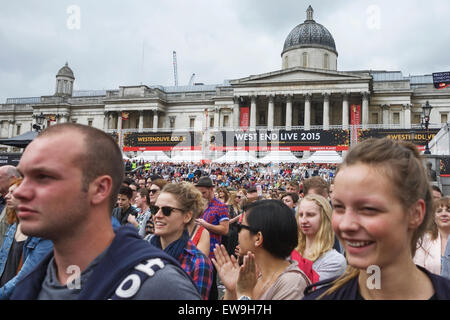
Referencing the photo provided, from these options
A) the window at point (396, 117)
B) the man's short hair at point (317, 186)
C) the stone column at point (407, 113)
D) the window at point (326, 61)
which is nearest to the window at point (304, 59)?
the window at point (326, 61)

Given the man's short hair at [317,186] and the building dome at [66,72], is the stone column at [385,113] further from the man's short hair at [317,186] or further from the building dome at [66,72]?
the building dome at [66,72]

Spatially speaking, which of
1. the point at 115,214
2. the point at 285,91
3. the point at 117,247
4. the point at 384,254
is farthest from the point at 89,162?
the point at 285,91

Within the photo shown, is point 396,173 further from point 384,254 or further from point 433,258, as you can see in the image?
point 433,258

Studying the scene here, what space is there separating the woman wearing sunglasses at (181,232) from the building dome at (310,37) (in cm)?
5222

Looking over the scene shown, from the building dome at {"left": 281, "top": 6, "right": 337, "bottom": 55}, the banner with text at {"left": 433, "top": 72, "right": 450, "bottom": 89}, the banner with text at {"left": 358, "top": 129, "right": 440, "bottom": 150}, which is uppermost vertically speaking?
the building dome at {"left": 281, "top": 6, "right": 337, "bottom": 55}

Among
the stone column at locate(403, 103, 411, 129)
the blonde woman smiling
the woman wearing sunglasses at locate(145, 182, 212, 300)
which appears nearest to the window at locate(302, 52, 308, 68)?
the stone column at locate(403, 103, 411, 129)

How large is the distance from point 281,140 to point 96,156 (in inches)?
1368

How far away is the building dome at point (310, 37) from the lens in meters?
52.0

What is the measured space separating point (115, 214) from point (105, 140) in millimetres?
4596

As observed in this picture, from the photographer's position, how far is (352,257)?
1.70m

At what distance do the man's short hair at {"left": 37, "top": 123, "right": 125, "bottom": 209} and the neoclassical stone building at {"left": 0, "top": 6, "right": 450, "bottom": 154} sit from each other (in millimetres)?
39045

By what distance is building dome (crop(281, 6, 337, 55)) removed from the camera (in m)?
52.0

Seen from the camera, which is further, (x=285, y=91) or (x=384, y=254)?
(x=285, y=91)

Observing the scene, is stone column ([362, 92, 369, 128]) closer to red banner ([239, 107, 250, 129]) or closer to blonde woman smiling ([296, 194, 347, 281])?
red banner ([239, 107, 250, 129])
